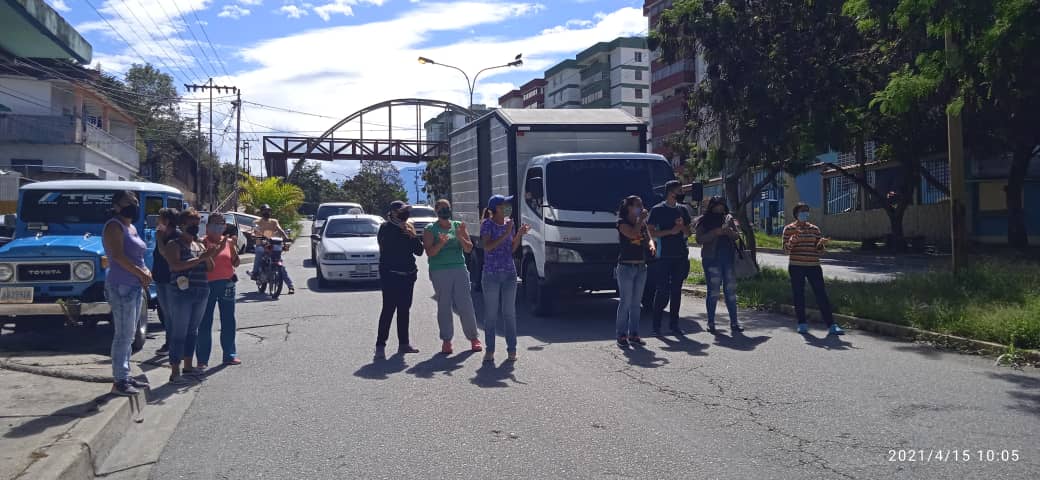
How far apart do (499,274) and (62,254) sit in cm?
518

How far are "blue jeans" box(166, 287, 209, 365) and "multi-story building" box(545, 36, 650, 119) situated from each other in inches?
3043

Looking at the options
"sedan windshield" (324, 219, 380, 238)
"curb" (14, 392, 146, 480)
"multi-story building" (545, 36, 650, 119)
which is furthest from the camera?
"multi-story building" (545, 36, 650, 119)

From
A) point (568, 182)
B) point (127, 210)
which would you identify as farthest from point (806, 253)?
point (127, 210)

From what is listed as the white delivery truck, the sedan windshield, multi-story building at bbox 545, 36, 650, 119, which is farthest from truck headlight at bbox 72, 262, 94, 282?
multi-story building at bbox 545, 36, 650, 119

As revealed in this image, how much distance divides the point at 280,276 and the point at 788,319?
9.48m

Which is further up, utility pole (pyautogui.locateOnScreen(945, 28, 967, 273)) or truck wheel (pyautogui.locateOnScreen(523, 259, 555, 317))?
utility pole (pyautogui.locateOnScreen(945, 28, 967, 273))

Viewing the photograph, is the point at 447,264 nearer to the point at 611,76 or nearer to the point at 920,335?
the point at 920,335

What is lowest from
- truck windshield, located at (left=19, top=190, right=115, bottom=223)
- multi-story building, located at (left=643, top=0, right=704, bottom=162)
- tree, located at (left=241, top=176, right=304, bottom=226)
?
truck windshield, located at (left=19, top=190, right=115, bottom=223)

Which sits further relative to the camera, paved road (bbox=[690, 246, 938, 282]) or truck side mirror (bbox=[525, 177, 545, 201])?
paved road (bbox=[690, 246, 938, 282])

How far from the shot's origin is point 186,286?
8062 mm

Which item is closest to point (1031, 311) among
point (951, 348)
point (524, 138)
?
point (951, 348)

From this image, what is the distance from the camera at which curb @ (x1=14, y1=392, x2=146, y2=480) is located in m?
5.13

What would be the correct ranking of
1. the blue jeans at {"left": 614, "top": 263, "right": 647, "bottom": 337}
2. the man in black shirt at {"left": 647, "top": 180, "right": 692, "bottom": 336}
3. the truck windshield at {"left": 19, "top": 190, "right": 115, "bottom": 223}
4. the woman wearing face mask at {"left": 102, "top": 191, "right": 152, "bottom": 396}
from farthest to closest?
the truck windshield at {"left": 19, "top": 190, "right": 115, "bottom": 223}, the man in black shirt at {"left": 647, "top": 180, "right": 692, "bottom": 336}, the blue jeans at {"left": 614, "top": 263, "right": 647, "bottom": 337}, the woman wearing face mask at {"left": 102, "top": 191, "right": 152, "bottom": 396}

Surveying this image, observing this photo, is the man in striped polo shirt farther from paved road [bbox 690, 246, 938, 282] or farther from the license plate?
paved road [bbox 690, 246, 938, 282]
